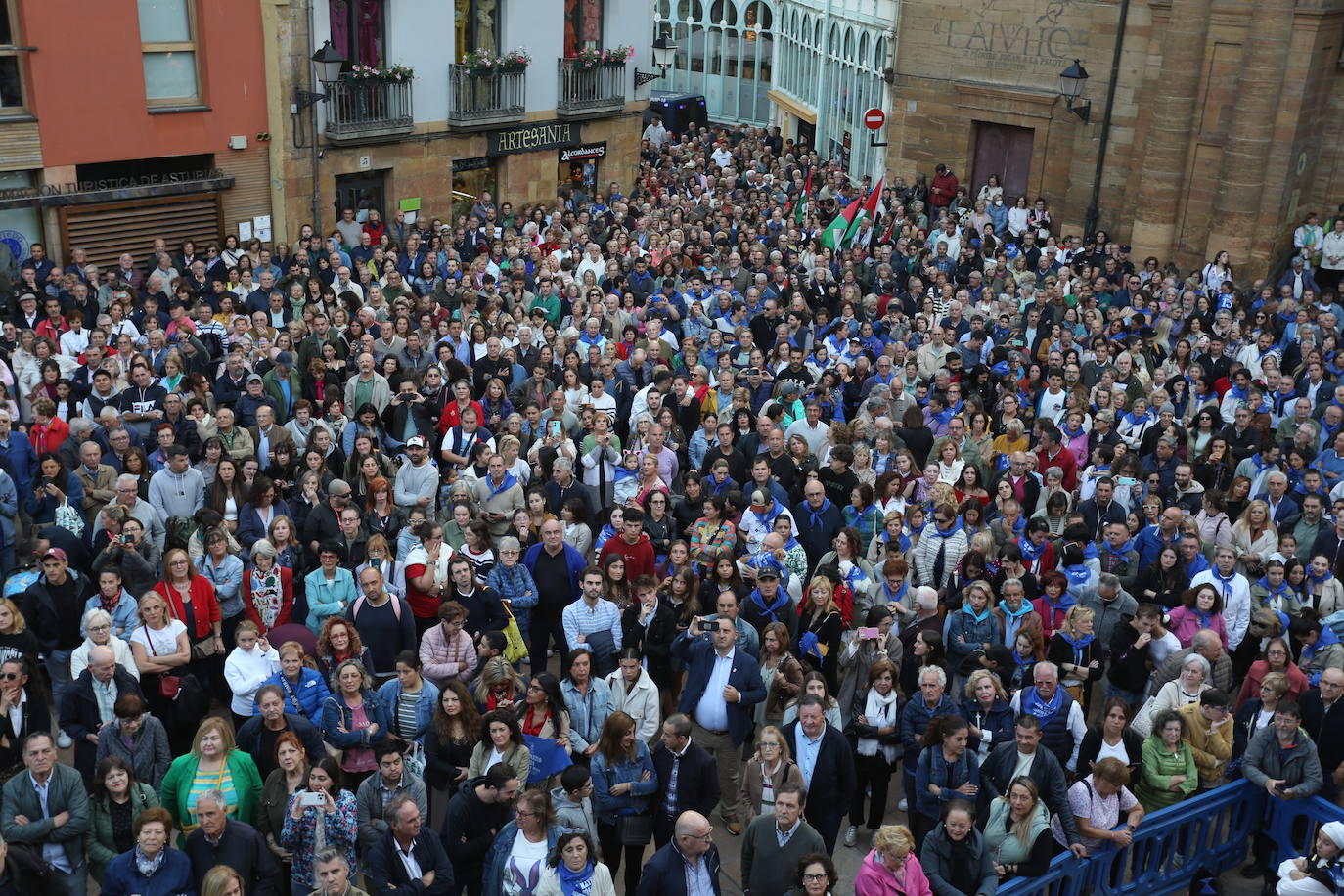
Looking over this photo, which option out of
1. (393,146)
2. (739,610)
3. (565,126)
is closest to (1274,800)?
(739,610)

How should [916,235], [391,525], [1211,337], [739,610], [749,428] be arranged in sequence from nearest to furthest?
[739,610], [391,525], [749,428], [1211,337], [916,235]

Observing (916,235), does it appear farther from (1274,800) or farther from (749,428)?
(1274,800)

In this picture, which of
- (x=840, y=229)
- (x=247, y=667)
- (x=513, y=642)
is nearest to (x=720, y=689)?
(x=513, y=642)

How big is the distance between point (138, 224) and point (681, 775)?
51.0 ft

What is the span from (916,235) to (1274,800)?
47.1 ft

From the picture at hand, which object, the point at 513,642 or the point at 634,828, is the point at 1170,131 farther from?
the point at 634,828

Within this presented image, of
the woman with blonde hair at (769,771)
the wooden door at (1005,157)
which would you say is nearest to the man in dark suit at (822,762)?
the woman with blonde hair at (769,771)

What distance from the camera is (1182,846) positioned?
8648 millimetres

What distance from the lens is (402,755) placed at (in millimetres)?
7723

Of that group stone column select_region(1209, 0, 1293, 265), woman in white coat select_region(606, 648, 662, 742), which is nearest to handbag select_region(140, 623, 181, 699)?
woman in white coat select_region(606, 648, 662, 742)

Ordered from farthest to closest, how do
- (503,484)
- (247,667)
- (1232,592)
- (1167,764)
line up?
(503,484) < (1232,592) < (1167,764) < (247,667)

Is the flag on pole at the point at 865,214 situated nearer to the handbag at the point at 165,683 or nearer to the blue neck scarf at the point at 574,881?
the handbag at the point at 165,683

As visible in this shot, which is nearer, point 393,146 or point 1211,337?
point 1211,337

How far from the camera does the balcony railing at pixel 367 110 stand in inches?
863
